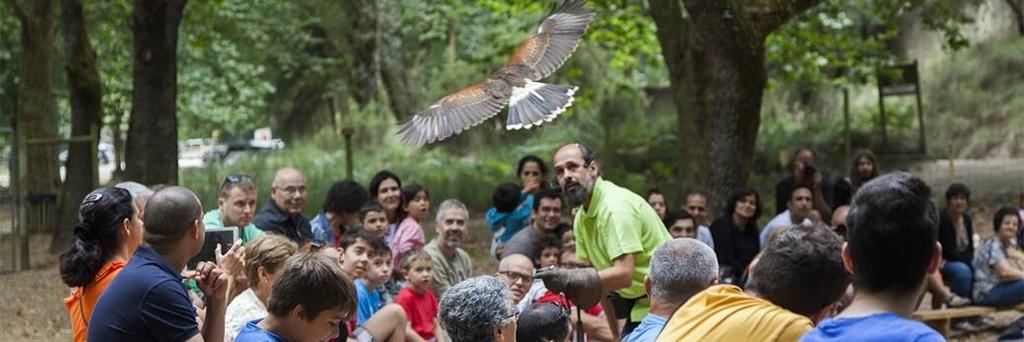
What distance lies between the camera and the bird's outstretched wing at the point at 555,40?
25.9ft

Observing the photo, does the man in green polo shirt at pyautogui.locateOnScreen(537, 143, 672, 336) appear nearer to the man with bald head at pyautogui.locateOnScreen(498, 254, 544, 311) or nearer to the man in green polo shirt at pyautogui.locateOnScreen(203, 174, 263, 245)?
the man with bald head at pyautogui.locateOnScreen(498, 254, 544, 311)

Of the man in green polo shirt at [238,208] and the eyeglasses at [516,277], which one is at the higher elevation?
the man in green polo shirt at [238,208]

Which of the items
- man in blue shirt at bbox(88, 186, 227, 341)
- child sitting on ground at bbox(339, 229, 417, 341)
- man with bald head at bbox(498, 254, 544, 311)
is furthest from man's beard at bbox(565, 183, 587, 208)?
man in blue shirt at bbox(88, 186, 227, 341)

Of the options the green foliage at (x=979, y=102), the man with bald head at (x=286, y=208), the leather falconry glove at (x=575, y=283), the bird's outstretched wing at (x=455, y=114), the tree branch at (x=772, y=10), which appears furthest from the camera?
the green foliage at (x=979, y=102)

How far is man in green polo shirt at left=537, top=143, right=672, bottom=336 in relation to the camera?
6324 millimetres

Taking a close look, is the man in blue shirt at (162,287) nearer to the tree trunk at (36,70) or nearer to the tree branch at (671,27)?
the tree branch at (671,27)

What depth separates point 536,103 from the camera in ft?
25.0

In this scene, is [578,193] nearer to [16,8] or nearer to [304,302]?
[304,302]

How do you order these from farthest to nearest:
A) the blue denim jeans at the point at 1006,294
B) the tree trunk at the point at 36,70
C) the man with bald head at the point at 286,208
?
the tree trunk at the point at 36,70
the blue denim jeans at the point at 1006,294
the man with bald head at the point at 286,208

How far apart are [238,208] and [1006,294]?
21.5 ft

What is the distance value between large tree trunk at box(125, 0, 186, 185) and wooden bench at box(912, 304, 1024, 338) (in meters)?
7.97

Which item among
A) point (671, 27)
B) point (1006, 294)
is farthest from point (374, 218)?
point (671, 27)

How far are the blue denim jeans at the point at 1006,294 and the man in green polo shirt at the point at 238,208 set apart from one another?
635 centimetres

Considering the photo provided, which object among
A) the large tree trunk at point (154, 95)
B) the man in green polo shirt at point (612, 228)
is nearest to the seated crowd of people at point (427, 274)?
the man in green polo shirt at point (612, 228)
